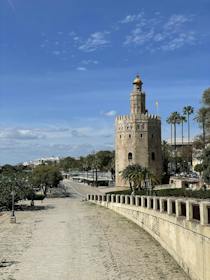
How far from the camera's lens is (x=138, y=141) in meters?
83.6

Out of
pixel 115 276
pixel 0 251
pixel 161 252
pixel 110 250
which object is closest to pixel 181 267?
pixel 115 276

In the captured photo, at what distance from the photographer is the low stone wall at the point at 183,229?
A: 14.6m

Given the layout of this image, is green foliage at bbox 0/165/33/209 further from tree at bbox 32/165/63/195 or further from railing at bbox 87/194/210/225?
tree at bbox 32/165/63/195

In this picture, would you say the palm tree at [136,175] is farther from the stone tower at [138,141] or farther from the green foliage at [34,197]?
the stone tower at [138,141]

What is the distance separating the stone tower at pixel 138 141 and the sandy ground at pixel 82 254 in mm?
47675

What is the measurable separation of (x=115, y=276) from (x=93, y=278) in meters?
0.85

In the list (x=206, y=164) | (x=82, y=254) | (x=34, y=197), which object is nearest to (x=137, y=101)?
(x=34, y=197)

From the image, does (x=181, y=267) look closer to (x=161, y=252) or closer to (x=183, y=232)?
(x=183, y=232)

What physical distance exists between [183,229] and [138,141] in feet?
216

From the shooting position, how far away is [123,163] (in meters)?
84.0

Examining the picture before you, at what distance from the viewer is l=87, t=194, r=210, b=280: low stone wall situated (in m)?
14.6

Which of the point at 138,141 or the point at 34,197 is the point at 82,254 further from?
the point at 138,141

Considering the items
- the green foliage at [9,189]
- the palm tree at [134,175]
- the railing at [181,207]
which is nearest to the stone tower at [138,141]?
the palm tree at [134,175]

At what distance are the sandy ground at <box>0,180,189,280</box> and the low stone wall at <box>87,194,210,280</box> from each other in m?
0.58
